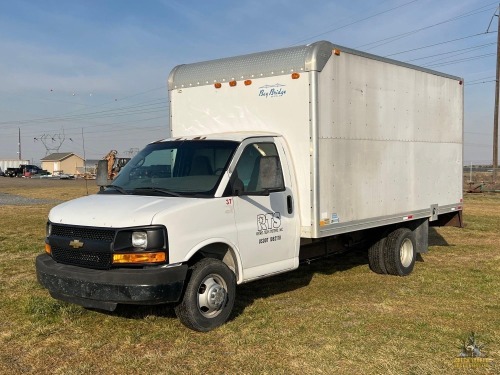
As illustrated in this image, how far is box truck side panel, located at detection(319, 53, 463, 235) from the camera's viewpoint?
21.0 ft

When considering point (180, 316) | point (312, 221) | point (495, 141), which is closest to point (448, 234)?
point (312, 221)

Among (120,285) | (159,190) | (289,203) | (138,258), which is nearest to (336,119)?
(289,203)

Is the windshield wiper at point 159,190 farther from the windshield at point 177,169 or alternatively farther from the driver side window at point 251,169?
the driver side window at point 251,169

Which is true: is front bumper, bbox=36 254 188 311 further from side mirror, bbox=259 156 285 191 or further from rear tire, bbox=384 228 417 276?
rear tire, bbox=384 228 417 276

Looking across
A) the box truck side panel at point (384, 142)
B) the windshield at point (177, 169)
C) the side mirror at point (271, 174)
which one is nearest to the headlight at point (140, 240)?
the windshield at point (177, 169)

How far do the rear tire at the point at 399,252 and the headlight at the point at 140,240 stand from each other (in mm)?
4523

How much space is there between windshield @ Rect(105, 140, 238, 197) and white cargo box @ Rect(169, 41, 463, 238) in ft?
2.55

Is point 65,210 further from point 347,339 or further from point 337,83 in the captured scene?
point 337,83

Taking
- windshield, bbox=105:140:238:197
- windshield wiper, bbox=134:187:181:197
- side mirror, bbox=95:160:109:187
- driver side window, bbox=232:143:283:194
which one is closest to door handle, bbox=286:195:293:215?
driver side window, bbox=232:143:283:194

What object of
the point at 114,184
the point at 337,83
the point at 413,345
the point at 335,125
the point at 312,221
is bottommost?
the point at 413,345

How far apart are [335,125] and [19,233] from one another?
31.1 feet

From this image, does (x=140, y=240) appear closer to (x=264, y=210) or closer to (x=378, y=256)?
(x=264, y=210)

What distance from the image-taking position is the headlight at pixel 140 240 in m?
4.78

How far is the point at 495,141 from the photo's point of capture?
2864 centimetres
